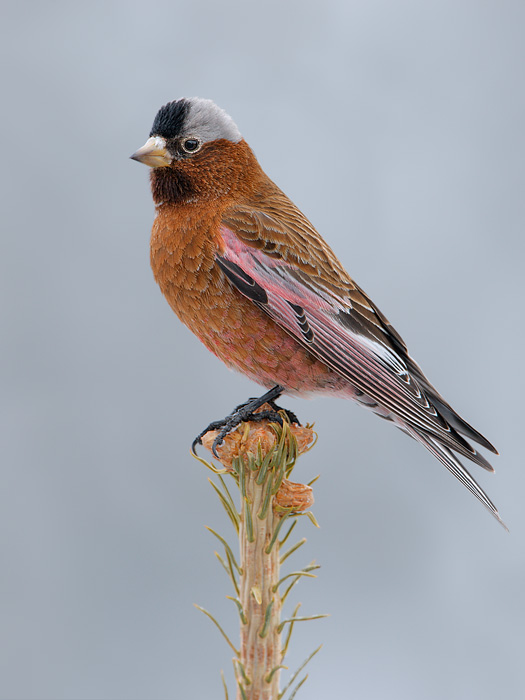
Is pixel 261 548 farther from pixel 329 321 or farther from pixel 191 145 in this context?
pixel 191 145

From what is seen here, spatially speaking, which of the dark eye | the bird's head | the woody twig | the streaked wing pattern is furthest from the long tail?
the dark eye

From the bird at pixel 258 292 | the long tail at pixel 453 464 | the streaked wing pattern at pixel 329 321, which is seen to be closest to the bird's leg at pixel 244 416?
the bird at pixel 258 292

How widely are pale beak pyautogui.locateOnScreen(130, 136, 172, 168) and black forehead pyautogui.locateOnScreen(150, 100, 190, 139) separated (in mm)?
32

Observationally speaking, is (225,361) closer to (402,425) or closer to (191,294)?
(191,294)

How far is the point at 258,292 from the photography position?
7.77 ft

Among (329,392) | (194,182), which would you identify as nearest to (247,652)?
(329,392)

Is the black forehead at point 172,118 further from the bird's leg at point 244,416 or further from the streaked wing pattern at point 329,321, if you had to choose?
the bird's leg at point 244,416

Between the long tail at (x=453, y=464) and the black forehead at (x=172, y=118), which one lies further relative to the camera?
the black forehead at (x=172, y=118)

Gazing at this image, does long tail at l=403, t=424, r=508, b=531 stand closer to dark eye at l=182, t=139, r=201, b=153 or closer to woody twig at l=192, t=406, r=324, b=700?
woody twig at l=192, t=406, r=324, b=700

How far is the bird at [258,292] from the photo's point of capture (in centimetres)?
241

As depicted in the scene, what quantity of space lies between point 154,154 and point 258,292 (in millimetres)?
631

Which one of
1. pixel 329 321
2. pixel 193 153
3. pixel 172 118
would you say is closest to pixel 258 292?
pixel 329 321

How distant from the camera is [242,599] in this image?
230cm

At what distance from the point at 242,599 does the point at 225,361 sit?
87 cm
